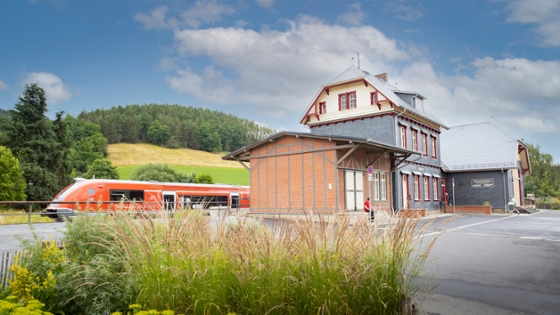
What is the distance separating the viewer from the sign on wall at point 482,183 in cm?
3291

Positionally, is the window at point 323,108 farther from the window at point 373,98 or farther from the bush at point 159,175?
the bush at point 159,175

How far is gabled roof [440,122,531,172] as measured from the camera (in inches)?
1301

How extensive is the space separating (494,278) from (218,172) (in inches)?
2421

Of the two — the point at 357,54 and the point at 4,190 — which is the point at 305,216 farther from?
the point at 4,190

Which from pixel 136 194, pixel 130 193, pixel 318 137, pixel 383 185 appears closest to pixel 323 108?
pixel 383 185

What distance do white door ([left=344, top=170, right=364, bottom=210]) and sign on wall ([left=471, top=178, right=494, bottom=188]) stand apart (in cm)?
1527

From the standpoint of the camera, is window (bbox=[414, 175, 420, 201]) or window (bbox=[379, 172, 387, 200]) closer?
window (bbox=[379, 172, 387, 200])

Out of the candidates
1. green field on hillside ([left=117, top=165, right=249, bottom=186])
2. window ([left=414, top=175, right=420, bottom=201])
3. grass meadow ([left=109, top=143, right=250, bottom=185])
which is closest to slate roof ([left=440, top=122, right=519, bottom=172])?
window ([left=414, top=175, right=420, bottom=201])

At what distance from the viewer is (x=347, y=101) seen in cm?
2864

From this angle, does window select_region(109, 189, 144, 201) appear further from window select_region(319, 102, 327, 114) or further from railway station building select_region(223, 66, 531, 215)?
window select_region(319, 102, 327, 114)

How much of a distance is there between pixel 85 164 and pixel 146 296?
198ft

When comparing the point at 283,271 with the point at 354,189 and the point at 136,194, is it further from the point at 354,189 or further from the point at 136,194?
the point at 136,194

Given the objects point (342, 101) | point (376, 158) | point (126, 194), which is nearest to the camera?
point (376, 158)

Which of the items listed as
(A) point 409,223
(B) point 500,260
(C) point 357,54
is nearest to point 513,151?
(C) point 357,54
